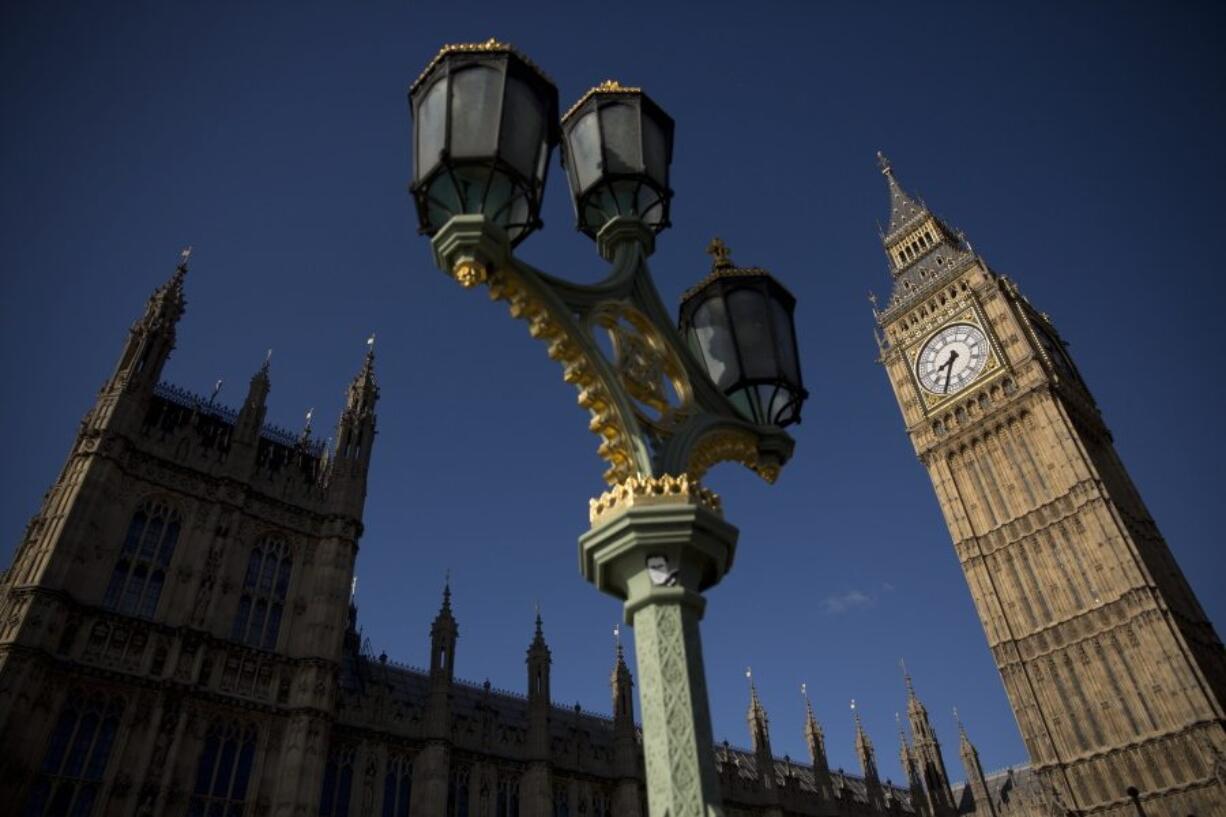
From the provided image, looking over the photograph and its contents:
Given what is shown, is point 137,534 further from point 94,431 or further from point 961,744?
point 961,744

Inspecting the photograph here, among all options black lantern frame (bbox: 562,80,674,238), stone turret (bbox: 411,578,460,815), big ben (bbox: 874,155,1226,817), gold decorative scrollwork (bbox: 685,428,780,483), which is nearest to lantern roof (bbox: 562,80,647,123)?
black lantern frame (bbox: 562,80,674,238)

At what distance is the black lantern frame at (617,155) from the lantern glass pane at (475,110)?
1.03 meters

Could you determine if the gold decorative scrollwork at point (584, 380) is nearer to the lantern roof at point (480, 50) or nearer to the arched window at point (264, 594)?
the lantern roof at point (480, 50)

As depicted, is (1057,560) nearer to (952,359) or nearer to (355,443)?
(952,359)

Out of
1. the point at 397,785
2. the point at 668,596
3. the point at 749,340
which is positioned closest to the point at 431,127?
the point at 749,340

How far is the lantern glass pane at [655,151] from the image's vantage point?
5324mm

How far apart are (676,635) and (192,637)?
2044cm

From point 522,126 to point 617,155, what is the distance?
994 mm

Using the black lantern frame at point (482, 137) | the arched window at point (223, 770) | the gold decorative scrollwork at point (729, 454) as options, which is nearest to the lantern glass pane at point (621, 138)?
the black lantern frame at point (482, 137)

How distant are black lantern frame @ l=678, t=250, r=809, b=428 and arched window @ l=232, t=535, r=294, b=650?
65.3 ft

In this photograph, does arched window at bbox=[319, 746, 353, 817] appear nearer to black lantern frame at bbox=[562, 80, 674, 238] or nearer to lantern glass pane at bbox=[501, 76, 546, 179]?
black lantern frame at bbox=[562, 80, 674, 238]

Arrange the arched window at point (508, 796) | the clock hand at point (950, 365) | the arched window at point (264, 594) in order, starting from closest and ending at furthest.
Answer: the arched window at point (264, 594) → the arched window at point (508, 796) → the clock hand at point (950, 365)

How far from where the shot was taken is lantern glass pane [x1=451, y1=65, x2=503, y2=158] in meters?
4.27

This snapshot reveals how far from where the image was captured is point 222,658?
2038 cm
